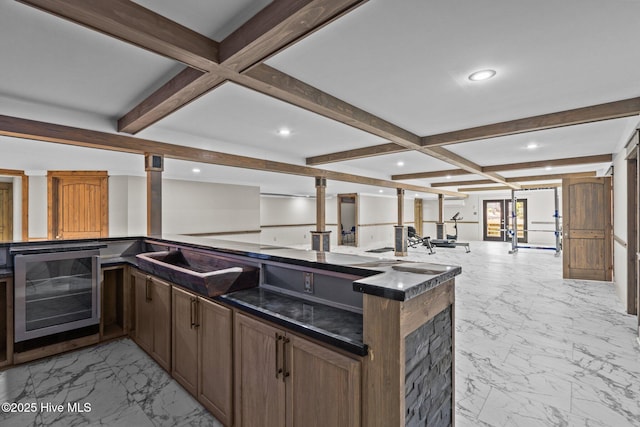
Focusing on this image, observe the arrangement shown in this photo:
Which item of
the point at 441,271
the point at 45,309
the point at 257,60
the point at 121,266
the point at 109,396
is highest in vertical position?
the point at 257,60

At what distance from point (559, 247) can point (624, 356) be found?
26.0 ft

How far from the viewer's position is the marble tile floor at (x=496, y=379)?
1968mm

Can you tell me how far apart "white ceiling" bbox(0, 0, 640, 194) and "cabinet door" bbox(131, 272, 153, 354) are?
5.70ft

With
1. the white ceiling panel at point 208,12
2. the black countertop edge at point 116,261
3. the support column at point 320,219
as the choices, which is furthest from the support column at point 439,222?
the white ceiling panel at point 208,12

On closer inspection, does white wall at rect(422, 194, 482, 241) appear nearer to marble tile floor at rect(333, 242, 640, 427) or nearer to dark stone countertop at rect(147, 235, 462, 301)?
marble tile floor at rect(333, 242, 640, 427)

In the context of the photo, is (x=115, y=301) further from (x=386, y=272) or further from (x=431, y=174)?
(x=431, y=174)

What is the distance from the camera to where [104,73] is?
236cm

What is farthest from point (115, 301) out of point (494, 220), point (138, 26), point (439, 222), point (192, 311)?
point (494, 220)

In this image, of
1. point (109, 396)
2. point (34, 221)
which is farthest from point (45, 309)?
point (34, 221)

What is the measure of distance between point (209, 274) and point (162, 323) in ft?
3.16

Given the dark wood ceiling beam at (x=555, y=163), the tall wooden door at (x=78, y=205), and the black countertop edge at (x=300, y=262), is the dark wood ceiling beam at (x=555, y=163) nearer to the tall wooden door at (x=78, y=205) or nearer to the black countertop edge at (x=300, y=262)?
the black countertop edge at (x=300, y=262)

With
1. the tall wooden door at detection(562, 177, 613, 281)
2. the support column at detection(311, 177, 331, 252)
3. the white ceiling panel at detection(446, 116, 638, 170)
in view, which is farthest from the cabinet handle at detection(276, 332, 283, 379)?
the tall wooden door at detection(562, 177, 613, 281)

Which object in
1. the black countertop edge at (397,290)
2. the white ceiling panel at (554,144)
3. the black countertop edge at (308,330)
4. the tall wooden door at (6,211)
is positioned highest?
the white ceiling panel at (554,144)

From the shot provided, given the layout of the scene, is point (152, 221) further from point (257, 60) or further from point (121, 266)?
point (257, 60)
